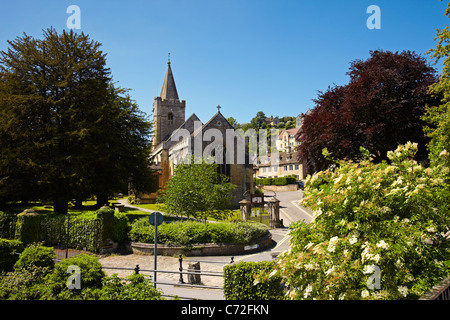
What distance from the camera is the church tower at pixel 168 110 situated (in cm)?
5938

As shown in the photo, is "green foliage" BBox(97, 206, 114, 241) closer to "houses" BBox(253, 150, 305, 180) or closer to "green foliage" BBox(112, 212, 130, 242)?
"green foliage" BBox(112, 212, 130, 242)

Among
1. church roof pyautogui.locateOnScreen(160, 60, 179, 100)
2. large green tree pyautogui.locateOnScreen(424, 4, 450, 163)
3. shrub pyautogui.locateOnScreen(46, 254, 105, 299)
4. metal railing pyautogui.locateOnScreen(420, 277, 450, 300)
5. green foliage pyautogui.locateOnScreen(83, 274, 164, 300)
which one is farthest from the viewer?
church roof pyautogui.locateOnScreen(160, 60, 179, 100)

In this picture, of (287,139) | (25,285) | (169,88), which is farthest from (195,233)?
(287,139)

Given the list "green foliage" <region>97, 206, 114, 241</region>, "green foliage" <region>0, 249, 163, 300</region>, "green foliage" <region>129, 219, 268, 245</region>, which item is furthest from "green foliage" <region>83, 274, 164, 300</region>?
"green foliage" <region>97, 206, 114, 241</region>

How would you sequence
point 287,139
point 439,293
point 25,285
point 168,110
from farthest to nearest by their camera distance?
point 287,139 < point 168,110 < point 25,285 < point 439,293

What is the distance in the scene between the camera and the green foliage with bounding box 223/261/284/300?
299 inches

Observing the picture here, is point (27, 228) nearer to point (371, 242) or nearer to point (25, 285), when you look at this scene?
point (25, 285)

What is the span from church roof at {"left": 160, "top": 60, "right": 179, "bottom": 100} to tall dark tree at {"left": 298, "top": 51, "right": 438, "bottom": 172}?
142ft

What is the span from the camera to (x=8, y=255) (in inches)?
394

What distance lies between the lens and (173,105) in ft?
197

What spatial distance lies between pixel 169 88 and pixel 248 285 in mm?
57513
